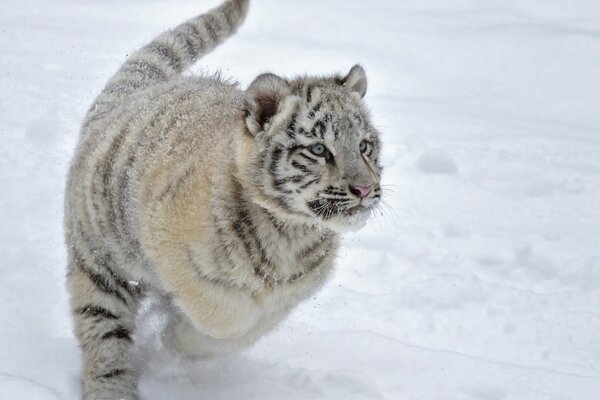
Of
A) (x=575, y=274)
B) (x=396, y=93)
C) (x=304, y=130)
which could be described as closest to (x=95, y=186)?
(x=304, y=130)

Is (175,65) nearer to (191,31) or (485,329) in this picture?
(191,31)

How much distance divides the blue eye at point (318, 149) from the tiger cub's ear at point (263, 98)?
0.88 feet

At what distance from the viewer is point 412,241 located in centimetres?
615

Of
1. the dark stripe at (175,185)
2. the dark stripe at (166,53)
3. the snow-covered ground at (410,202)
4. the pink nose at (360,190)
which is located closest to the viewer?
the pink nose at (360,190)

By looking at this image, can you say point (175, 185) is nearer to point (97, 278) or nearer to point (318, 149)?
point (318, 149)

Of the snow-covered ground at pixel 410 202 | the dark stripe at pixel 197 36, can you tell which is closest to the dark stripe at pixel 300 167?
the snow-covered ground at pixel 410 202

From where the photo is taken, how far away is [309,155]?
377cm

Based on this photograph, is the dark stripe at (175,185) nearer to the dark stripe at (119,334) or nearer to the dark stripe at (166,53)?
the dark stripe at (119,334)

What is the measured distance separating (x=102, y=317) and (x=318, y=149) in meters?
1.61

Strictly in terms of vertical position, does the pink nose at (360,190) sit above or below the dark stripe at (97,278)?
above

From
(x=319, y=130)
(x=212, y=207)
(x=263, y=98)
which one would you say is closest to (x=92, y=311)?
(x=212, y=207)

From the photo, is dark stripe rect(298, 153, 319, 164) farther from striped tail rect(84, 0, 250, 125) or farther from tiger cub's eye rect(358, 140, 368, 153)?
striped tail rect(84, 0, 250, 125)

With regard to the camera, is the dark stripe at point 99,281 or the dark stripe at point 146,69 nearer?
the dark stripe at point 99,281

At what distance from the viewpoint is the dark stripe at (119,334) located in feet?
14.9
